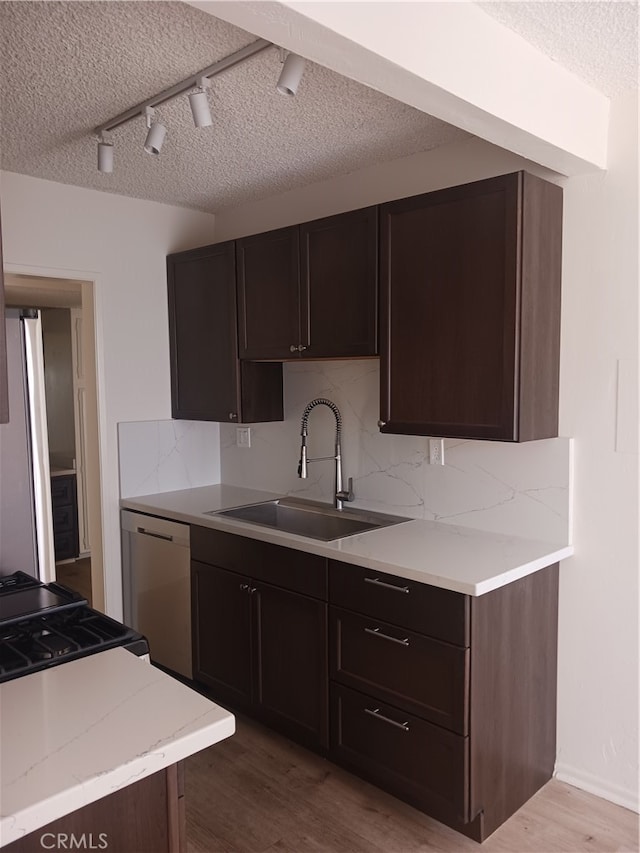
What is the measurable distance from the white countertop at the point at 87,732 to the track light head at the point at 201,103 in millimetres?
1561

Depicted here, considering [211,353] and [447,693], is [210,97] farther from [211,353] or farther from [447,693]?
[447,693]

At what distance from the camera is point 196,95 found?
201cm

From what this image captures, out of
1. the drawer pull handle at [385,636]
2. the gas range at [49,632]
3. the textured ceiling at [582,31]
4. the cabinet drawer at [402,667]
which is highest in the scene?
the textured ceiling at [582,31]

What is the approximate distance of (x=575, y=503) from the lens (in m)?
2.46

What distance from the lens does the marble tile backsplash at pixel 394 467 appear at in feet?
8.30

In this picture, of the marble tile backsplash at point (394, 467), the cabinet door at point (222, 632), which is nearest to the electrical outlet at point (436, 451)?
the marble tile backsplash at point (394, 467)

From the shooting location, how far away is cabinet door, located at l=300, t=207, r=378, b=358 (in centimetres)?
263

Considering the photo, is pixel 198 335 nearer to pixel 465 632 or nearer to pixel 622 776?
pixel 465 632

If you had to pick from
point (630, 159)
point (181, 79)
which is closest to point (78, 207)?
point (181, 79)

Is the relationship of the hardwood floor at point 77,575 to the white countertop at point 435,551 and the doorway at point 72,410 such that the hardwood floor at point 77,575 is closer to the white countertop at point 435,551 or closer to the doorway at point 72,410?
the doorway at point 72,410

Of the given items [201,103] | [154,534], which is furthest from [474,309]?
[154,534]

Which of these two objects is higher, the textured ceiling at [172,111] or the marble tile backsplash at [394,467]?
the textured ceiling at [172,111]

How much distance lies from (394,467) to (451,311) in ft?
2.88

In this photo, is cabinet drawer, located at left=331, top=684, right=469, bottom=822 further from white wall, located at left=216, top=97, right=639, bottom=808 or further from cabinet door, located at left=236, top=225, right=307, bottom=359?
cabinet door, located at left=236, top=225, right=307, bottom=359
